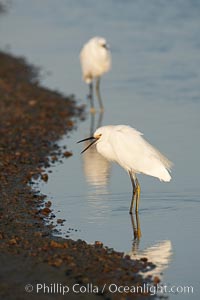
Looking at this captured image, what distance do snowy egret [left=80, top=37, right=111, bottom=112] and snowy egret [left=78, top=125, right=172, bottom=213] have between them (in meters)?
8.10

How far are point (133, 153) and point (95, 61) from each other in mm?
8943

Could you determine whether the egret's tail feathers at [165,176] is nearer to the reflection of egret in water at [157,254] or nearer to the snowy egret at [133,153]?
the snowy egret at [133,153]

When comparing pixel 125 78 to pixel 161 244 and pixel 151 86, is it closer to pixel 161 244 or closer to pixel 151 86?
pixel 151 86

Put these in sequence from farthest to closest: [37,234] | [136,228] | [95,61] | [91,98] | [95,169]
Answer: [95,61] < [91,98] < [95,169] < [136,228] < [37,234]

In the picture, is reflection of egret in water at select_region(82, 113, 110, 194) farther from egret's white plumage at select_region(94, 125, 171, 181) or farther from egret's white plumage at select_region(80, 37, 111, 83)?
egret's white plumage at select_region(80, 37, 111, 83)

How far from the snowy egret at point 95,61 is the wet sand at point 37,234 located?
73.3 inches

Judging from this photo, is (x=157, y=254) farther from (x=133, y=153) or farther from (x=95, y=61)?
(x=95, y=61)

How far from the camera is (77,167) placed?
12250mm

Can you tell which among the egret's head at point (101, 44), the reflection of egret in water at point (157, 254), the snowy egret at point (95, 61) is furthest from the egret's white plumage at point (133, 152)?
the egret's head at point (101, 44)

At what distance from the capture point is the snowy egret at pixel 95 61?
18.4 meters

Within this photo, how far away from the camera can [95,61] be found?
18484 mm

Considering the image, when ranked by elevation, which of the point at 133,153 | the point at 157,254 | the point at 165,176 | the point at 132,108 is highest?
the point at 132,108

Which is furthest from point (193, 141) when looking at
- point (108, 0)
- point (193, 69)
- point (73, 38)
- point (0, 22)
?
point (108, 0)

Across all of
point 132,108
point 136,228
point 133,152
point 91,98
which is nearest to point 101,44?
point 91,98
